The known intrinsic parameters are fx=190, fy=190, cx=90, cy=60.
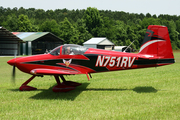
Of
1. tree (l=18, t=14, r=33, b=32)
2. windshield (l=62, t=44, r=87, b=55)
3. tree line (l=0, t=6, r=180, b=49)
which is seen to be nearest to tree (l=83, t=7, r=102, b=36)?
tree line (l=0, t=6, r=180, b=49)

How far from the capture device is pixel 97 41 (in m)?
66.8

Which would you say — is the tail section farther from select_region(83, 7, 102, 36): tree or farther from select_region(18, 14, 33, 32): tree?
select_region(83, 7, 102, 36): tree

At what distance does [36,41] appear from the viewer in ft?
176

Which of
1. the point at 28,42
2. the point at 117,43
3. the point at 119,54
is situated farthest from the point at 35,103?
the point at 117,43

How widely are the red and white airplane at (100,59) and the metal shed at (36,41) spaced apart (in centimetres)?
4229

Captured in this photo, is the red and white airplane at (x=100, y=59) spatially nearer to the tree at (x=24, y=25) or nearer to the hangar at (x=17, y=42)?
the hangar at (x=17, y=42)

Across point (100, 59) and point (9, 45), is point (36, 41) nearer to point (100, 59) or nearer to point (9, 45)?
point (9, 45)

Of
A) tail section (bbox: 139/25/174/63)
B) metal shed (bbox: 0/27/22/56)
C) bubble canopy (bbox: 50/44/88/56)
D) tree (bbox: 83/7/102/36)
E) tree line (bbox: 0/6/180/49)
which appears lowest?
metal shed (bbox: 0/27/22/56)

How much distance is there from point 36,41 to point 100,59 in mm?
47983

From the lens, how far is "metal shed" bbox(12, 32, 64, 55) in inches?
1983

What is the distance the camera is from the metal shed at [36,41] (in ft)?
165

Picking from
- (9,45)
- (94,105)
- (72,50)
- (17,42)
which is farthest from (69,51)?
(9,45)

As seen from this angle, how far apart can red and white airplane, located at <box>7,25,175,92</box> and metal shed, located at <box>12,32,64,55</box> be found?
4229 centimetres

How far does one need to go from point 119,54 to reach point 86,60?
58.4 inches
